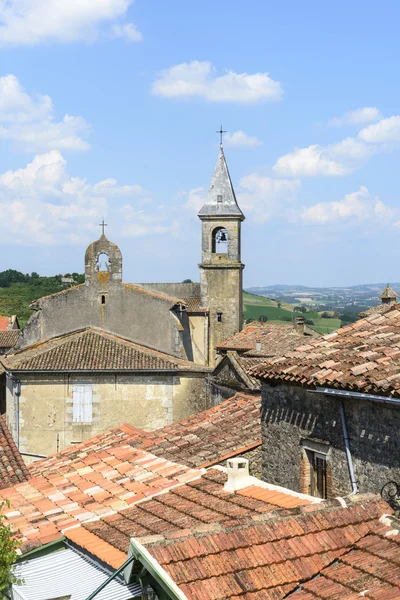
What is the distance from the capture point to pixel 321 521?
22.3ft

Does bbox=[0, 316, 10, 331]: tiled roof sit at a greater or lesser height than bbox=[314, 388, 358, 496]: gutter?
lesser

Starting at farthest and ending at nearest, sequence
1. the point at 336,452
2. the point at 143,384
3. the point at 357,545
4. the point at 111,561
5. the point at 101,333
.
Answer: the point at 101,333 < the point at 143,384 < the point at 336,452 < the point at 111,561 < the point at 357,545

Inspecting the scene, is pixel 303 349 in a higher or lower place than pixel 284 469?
higher

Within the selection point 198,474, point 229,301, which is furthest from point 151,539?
point 229,301

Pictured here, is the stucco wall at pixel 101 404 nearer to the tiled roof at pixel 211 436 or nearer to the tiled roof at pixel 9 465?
the tiled roof at pixel 9 465

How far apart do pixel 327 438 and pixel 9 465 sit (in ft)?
23.4

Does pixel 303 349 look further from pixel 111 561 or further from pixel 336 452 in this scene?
pixel 111 561

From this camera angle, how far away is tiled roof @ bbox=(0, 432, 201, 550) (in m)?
9.26

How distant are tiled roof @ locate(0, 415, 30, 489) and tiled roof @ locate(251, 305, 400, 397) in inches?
207

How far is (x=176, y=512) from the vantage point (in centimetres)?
846

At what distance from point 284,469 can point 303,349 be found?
1.69 meters

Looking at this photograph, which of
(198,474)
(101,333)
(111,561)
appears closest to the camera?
(111,561)

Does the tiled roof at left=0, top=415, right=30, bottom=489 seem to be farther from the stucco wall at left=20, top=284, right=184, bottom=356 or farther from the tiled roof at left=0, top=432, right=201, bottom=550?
the stucco wall at left=20, top=284, right=184, bottom=356

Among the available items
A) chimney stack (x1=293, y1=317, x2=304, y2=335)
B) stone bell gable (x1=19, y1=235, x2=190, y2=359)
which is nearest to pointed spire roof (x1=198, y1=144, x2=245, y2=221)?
chimney stack (x1=293, y1=317, x2=304, y2=335)
